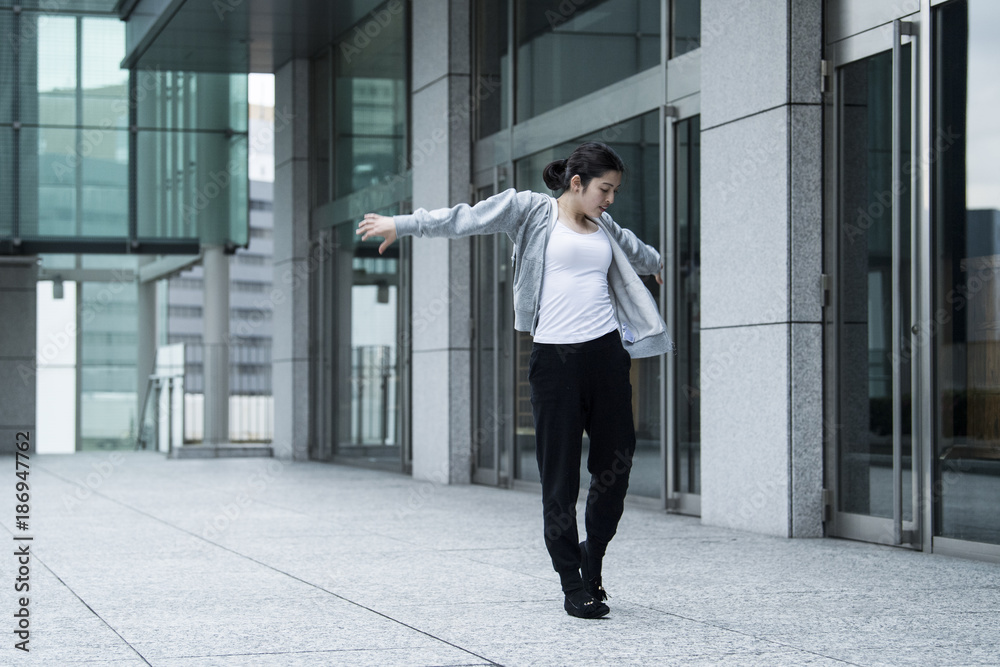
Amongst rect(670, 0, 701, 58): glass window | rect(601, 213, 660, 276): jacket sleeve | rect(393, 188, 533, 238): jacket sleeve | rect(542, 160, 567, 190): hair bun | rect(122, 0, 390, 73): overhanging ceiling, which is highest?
rect(122, 0, 390, 73): overhanging ceiling

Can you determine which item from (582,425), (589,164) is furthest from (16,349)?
(589,164)

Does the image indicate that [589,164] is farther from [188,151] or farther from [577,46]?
[188,151]

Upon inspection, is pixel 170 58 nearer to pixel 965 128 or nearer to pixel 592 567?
pixel 965 128

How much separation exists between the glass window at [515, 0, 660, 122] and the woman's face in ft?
14.5

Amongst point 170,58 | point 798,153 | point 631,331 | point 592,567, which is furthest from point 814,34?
point 170,58

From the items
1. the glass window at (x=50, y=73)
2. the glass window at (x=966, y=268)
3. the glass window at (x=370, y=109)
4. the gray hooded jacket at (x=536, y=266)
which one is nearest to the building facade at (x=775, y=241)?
the glass window at (x=966, y=268)

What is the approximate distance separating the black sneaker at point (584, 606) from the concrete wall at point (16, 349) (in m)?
15.7

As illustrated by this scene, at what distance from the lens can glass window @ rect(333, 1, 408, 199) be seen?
1331 centimetres

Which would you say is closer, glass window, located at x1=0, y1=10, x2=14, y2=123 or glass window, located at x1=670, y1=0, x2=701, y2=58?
glass window, located at x1=670, y1=0, x2=701, y2=58

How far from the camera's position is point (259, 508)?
9.34m

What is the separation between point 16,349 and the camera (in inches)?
734

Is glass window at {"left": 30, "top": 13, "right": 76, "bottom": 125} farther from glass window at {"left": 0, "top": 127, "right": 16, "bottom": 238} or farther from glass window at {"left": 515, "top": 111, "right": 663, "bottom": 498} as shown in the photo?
glass window at {"left": 515, "top": 111, "right": 663, "bottom": 498}

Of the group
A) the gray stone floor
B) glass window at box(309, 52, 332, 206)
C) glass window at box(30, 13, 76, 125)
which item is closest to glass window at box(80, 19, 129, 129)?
glass window at box(30, 13, 76, 125)

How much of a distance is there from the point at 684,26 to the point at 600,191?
4.24 metres
